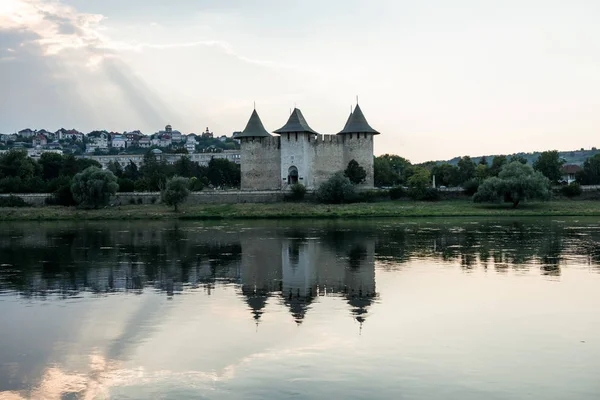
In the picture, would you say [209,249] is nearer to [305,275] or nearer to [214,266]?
[214,266]

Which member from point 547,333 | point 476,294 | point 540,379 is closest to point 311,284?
point 476,294

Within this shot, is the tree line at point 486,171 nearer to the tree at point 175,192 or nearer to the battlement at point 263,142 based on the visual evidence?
the battlement at point 263,142

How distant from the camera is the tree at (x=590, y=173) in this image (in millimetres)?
66125

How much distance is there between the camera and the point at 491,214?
4622 centimetres

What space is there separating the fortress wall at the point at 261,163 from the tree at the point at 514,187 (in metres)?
16.7

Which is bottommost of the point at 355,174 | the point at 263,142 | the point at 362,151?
the point at 355,174

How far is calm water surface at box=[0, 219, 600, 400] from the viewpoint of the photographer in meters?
9.20

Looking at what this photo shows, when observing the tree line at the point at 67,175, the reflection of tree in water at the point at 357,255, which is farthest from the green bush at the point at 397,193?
the reflection of tree in water at the point at 357,255

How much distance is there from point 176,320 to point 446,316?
15.9ft

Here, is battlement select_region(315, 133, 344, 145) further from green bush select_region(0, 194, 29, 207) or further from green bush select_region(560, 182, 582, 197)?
green bush select_region(0, 194, 29, 207)

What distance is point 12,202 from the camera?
54062 mm

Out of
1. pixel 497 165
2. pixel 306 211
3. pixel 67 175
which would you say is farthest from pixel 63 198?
pixel 497 165

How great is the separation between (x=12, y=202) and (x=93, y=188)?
7636mm

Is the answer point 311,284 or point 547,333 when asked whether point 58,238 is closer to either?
point 311,284
